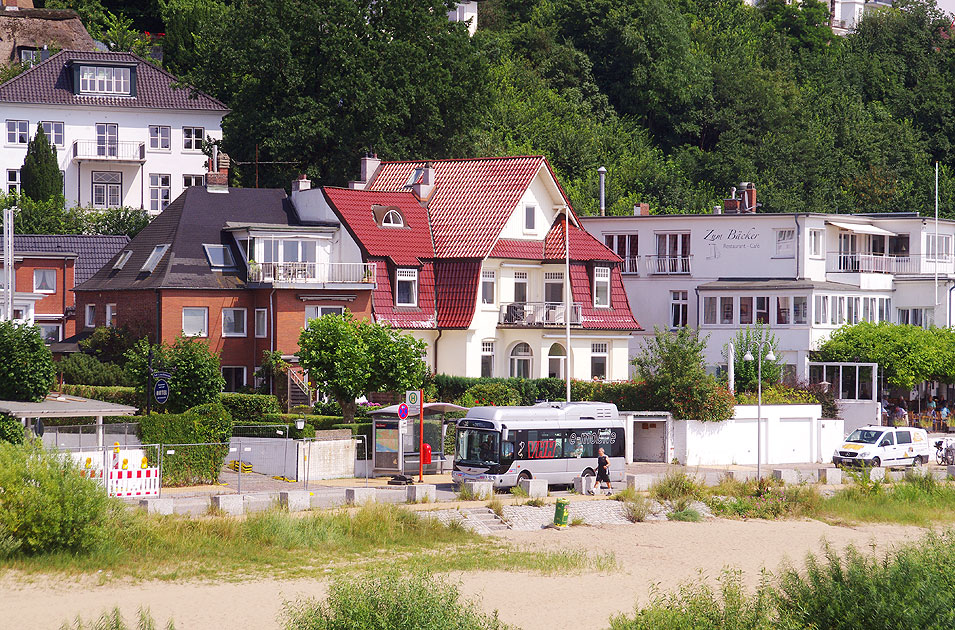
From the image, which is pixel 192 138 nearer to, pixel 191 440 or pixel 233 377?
pixel 233 377

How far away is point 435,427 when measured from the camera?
148 feet

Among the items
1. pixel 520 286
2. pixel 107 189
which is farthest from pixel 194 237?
pixel 107 189

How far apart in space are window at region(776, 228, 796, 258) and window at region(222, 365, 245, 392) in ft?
85.2

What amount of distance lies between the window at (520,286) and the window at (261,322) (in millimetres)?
11233

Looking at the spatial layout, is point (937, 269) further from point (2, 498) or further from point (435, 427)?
point (2, 498)

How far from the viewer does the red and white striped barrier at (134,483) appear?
35.3m

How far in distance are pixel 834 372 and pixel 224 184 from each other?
28498 millimetres

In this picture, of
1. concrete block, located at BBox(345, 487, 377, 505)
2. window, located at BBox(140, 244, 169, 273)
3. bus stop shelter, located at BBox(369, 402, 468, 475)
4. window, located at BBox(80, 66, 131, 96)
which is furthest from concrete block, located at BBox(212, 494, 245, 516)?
window, located at BBox(80, 66, 131, 96)

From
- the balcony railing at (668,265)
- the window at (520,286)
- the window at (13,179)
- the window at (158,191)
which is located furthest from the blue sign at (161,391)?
the window at (158,191)

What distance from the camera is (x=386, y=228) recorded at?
5850cm

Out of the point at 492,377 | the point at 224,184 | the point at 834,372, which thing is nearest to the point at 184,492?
the point at 492,377

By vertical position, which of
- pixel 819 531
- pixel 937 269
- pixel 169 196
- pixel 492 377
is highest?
pixel 169 196

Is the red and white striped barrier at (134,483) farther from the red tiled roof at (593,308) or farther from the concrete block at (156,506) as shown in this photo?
the red tiled roof at (593,308)

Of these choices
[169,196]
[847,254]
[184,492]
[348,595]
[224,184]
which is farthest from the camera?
[169,196]
